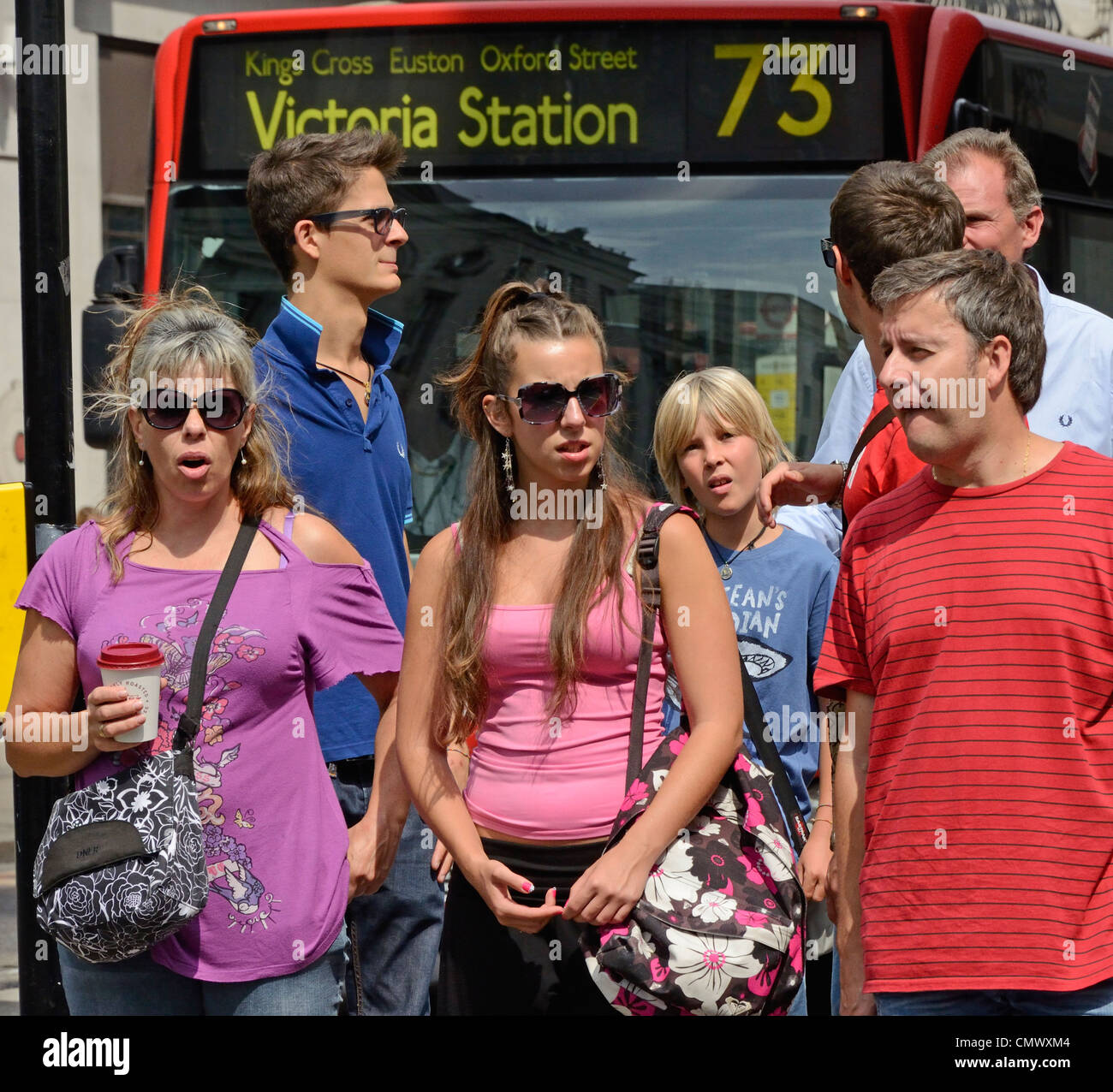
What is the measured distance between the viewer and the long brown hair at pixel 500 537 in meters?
2.94

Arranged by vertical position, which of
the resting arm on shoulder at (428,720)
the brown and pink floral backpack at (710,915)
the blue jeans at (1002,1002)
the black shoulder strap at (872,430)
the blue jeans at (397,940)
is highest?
the black shoulder strap at (872,430)

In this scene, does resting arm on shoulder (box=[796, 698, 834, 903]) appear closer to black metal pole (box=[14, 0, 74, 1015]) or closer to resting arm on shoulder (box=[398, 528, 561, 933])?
resting arm on shoulder (box=[398, 528, 561, 933])

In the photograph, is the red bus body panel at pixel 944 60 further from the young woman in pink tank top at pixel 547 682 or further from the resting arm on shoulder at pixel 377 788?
the resting arm on shoulder at pixel 377 788

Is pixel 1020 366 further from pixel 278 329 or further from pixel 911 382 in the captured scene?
pixel 278 329

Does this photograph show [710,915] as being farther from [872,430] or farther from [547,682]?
[872,430]

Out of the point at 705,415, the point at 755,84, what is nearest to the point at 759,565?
the point at 705,415

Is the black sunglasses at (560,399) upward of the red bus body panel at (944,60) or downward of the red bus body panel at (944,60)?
downward

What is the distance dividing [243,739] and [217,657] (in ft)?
0.50

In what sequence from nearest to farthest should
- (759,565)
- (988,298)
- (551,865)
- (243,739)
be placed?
(988,298) < (551,865) < (243,739) < (759,565)

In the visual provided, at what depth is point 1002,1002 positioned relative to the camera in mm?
2666

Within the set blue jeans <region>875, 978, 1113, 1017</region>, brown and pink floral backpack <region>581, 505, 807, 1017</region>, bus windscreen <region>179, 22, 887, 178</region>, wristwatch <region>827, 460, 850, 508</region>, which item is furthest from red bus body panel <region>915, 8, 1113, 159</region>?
blue jeans <region>875, 978, 1113, 1017</region>

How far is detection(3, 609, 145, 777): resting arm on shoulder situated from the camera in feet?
9.75

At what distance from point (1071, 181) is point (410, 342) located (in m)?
2.89

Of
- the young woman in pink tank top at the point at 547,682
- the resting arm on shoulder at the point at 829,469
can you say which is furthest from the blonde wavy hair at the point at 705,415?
the young woman in pink tank top at the point at 547,682
